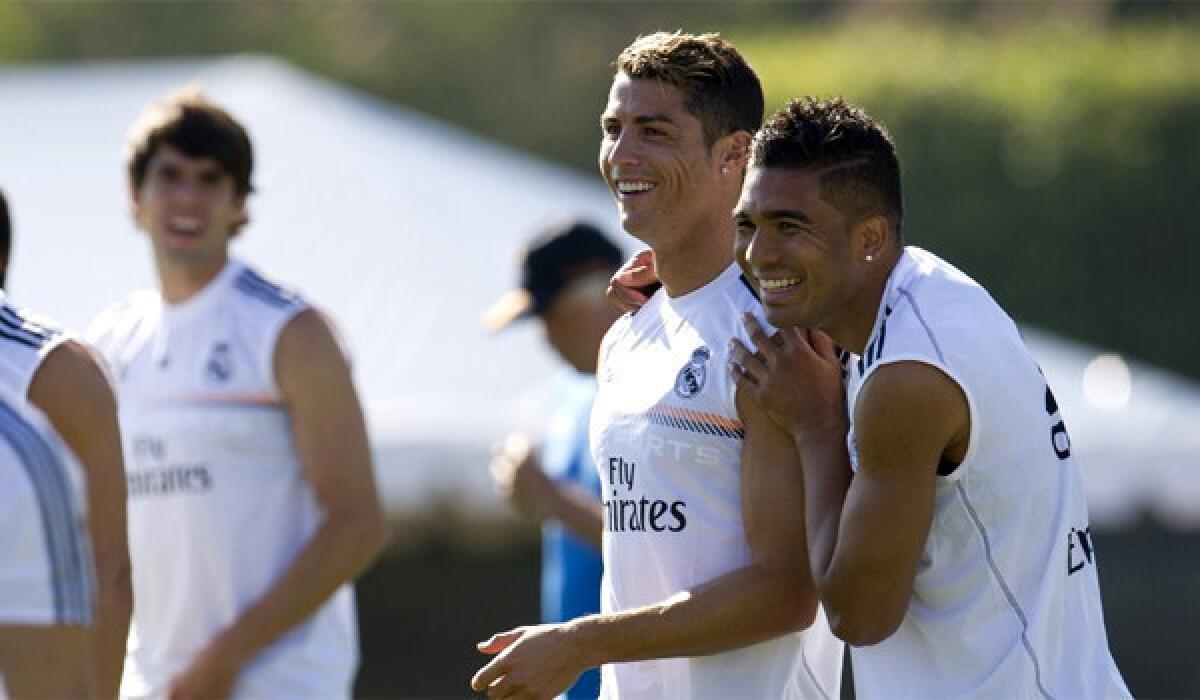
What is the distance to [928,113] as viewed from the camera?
19.4 metres

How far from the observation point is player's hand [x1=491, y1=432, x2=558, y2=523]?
6.38 meters

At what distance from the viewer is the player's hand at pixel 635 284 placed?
15.1 ft

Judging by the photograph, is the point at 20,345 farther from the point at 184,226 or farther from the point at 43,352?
the point at 184,226

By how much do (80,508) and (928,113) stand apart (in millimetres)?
16718

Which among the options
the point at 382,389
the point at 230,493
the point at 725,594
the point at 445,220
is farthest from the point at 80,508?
the point at 445,220

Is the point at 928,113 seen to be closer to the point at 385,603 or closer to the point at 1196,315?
the point at 1196,315

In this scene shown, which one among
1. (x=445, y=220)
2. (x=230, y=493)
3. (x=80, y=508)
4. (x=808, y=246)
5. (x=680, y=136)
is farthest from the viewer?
(x=445, y=220)

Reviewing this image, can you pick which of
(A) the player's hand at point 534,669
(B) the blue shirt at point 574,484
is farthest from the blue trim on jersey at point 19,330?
(B) the blue shirt at point 574,484

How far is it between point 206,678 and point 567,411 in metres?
1.61

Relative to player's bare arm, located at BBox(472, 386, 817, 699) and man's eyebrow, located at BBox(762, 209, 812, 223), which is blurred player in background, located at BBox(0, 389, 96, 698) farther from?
man's eyebrow, located at BBox(762, 209, 812, 223)

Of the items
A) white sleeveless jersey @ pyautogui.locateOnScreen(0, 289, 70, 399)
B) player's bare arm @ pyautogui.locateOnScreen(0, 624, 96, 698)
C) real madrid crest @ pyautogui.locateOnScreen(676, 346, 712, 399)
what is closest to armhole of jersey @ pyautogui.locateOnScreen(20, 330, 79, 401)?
white sleeveless jersey @ pyautogui.locateOnScreen(0, 289, 70, 399)

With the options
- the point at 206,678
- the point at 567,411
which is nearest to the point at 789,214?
the point at 206,678

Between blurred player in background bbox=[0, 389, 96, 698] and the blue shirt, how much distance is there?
111 inches

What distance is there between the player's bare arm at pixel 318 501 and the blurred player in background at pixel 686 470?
125 cm
